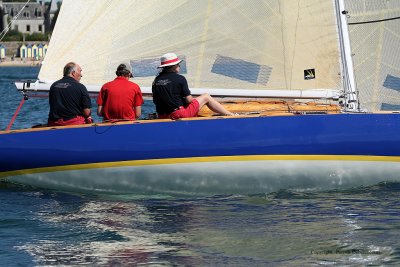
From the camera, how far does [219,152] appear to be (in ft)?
36.0

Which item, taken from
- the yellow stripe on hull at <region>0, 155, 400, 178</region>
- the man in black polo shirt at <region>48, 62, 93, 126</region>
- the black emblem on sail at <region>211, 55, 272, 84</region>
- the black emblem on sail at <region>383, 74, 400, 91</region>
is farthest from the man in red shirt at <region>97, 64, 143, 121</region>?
the black emblem on sail at <region>383, 74, 400, 91</region>

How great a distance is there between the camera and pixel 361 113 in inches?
437

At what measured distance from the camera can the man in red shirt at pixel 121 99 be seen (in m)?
11.4

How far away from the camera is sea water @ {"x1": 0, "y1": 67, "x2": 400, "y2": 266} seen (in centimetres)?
836

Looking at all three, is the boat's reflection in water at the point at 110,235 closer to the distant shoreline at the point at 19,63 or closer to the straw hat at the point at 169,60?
the straw hat at the point at 169,60

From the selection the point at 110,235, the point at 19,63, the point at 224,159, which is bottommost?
the point at 110,235

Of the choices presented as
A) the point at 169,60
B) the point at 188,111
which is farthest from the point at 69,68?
the point at 188,111

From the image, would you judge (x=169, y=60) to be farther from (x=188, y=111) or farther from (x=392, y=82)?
(x=392, y=82)

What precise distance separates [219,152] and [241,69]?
196 centimetres

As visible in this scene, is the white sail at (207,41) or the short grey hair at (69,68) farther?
the white sail at (207,41)

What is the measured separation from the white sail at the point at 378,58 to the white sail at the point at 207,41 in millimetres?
539

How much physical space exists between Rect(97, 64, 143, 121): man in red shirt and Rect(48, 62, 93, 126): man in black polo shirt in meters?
0.19

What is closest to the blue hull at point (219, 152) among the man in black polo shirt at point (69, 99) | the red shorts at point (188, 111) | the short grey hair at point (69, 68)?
the red shorts at point (188, 111)

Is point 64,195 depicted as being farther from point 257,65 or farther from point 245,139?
point 257,65
